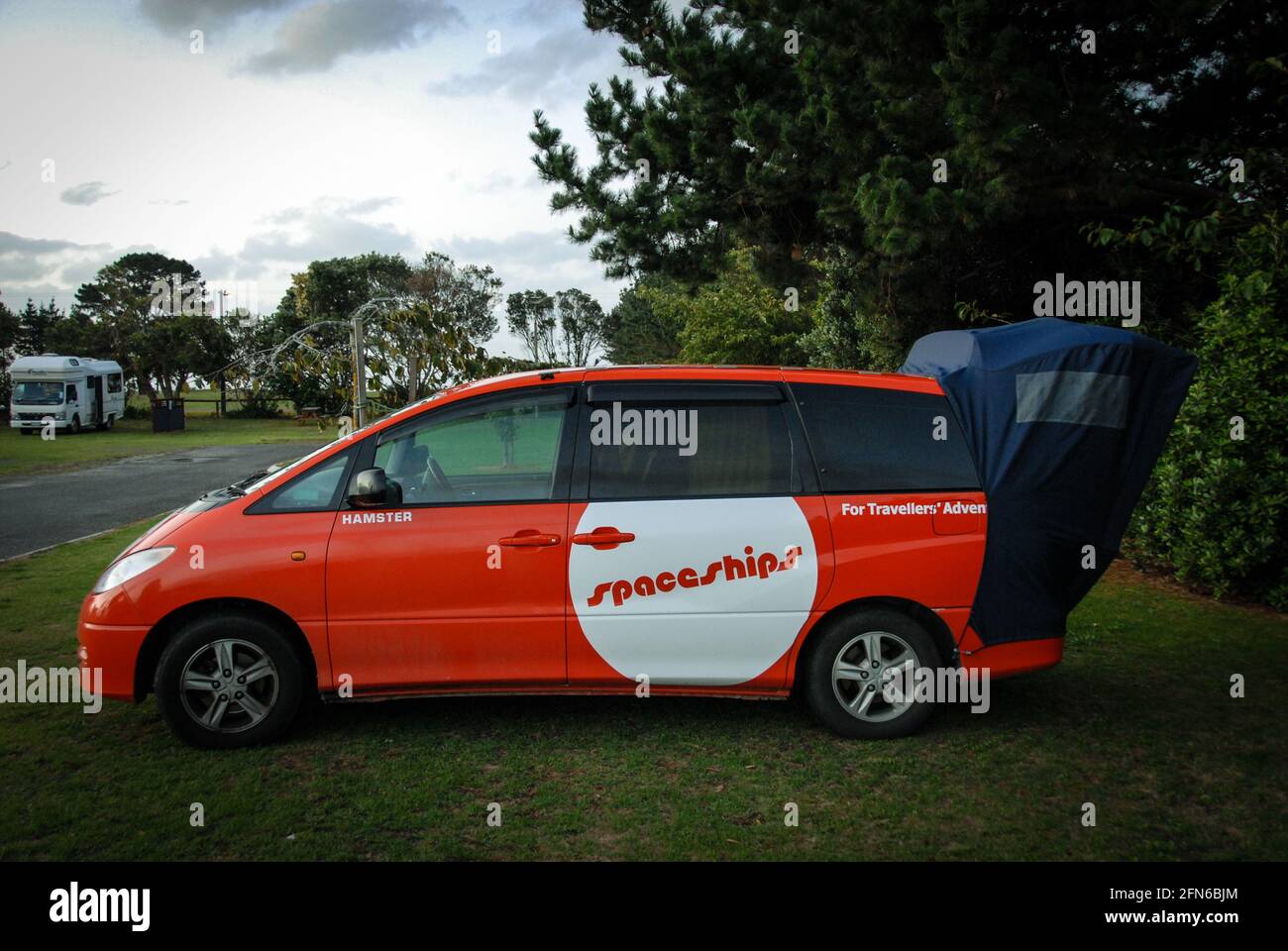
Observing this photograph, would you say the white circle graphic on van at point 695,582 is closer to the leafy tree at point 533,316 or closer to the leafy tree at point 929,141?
the leafy tree at point 929,141

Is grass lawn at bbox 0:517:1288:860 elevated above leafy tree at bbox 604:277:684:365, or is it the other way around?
leafy tree at bbox 604:277:684:365

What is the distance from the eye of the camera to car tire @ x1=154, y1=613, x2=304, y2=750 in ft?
15.1

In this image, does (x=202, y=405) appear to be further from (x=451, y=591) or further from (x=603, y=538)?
(x=603, y=538)

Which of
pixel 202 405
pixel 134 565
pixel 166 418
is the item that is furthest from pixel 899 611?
pixel 202 405

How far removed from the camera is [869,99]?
8.83 metres

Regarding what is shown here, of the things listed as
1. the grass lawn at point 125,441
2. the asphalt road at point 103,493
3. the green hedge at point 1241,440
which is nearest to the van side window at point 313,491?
the green hedge at point 1241,440

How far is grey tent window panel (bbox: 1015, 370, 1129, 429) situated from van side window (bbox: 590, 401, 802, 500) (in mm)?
1219

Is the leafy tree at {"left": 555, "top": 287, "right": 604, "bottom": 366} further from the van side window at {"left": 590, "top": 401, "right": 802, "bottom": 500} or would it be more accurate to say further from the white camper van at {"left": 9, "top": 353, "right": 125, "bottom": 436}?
the van side window at {"left": 590, "top": 401, "right": 802, "bottom": 500}

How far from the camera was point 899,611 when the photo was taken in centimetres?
481

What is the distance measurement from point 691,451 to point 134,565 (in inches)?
109

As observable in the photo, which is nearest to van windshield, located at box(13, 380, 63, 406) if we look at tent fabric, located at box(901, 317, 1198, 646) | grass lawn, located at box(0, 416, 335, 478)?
grass lawn, located at box(0, 416, 335, 478)
